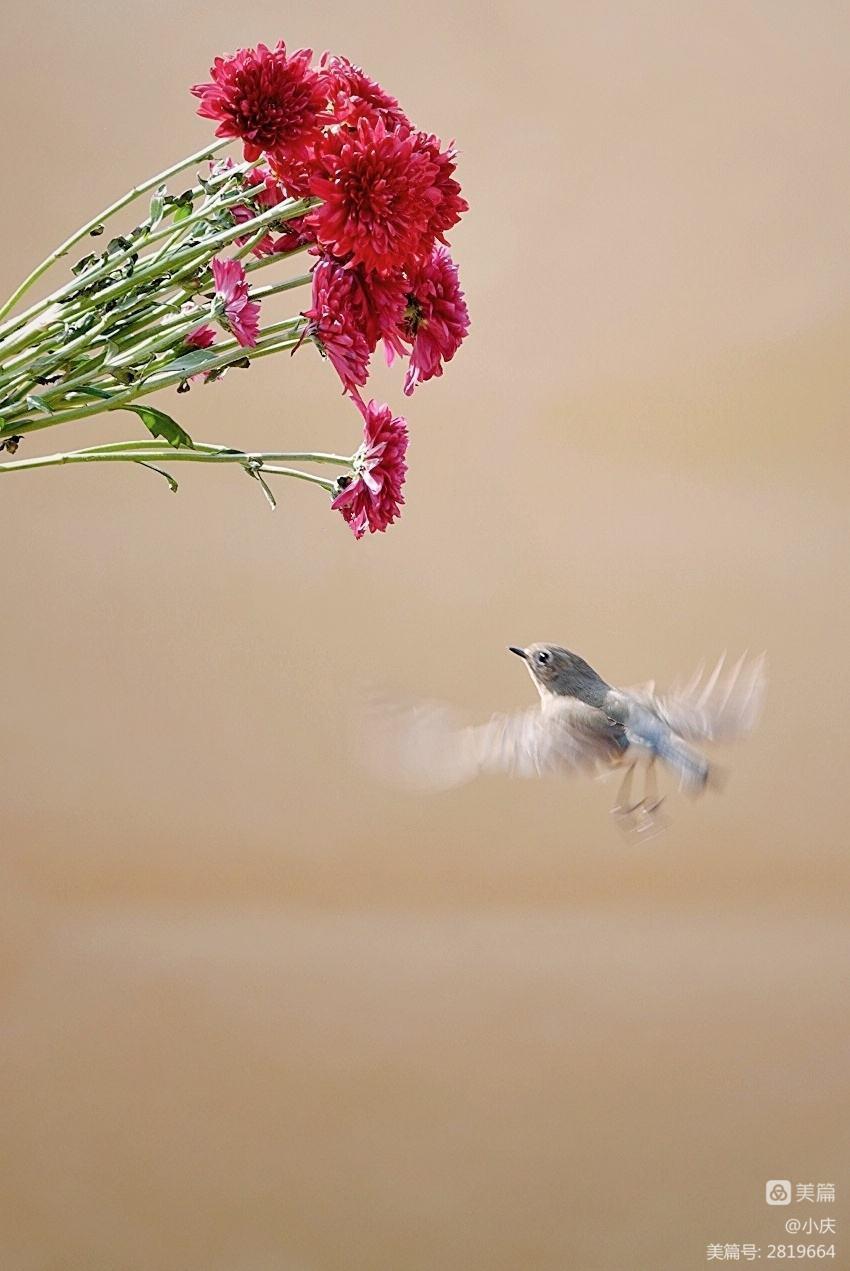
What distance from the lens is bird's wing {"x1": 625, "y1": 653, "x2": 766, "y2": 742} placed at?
106cm

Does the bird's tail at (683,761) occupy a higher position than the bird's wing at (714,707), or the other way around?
the bird's wing at (714,707)

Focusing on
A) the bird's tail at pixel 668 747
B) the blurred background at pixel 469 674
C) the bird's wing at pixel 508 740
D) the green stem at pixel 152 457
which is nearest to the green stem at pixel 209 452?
the green stem at pixel 152 457

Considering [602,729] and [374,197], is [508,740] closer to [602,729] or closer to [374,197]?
[602,729]

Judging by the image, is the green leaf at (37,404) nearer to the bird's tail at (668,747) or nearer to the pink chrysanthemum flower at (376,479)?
the pink chrysanthemum flower at (376,479)

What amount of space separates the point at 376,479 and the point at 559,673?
0.55 metres

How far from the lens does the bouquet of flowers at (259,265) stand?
1.56 feet

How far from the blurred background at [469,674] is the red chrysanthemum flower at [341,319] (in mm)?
1728

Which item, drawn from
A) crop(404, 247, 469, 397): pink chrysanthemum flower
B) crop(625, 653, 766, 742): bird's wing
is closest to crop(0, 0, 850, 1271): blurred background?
crop(625, 653, 766, 742): bird's wing

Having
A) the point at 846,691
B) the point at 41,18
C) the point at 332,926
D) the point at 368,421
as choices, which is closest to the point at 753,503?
the point at 846,691

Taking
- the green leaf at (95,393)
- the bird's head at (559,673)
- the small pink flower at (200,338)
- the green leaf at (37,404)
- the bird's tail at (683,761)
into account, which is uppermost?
the bird's head at (559,673)

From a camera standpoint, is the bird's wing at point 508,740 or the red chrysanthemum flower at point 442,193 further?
the bird's wing at point 508,740

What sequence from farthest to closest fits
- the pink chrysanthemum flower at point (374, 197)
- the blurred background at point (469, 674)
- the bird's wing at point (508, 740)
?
the blurred background at point (469, 674)
the bird's wing at point (508, 740)
the pink chrysanthemum flower at point (374, 197)

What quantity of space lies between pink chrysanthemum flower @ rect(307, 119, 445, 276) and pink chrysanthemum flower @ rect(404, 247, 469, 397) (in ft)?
0.11

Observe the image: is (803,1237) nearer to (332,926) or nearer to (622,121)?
(332,926)
